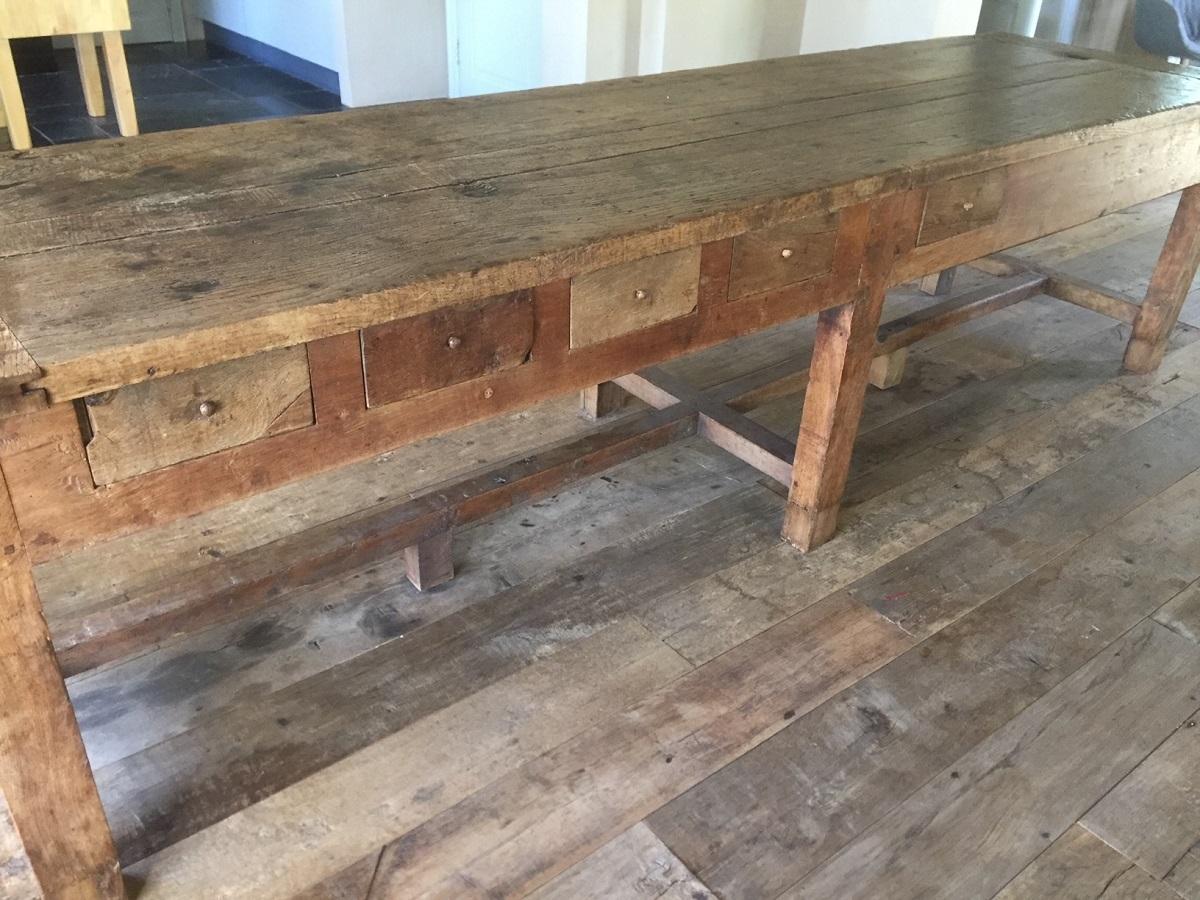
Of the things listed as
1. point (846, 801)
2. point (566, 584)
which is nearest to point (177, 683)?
point (566, 584)

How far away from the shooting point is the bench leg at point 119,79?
13.1 feet

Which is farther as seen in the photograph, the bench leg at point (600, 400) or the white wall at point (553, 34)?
the white wall at point (553, 34)

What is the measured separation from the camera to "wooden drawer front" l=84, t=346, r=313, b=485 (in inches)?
37.2

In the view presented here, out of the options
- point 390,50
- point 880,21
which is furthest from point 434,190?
point 390,50

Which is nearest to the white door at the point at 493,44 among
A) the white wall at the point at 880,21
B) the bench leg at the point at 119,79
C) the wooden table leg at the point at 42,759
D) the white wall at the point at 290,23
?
the white wall at the point at 290,23

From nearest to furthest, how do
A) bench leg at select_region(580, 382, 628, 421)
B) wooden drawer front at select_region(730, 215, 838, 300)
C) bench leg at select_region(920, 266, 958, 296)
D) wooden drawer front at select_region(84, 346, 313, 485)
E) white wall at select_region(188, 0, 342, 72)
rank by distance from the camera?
wooden drawer front at select_region(84, 346, 313, 485) < wooden drawer front at select_region(730, 215, 838, 300) < bench leg at select_region(580, 382, 628, 421) < bench leg at select_region(920, 266, 958, 296) < white wall at select_region(188, 0, 342, 72)

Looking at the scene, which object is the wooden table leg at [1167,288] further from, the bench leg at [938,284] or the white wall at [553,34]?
the white wall at [553,34]

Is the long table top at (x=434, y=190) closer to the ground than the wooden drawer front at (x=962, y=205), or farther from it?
farther from it

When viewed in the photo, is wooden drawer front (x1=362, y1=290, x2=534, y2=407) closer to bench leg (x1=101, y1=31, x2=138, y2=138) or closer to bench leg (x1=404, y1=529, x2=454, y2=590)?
bench leg (x1=404, y1=529, x2=454, y2=590)

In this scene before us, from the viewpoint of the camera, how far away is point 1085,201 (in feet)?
6.27

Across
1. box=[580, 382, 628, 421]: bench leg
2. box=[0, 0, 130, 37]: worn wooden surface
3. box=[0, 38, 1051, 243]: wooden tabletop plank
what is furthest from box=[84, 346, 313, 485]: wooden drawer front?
box=[0, 0, 130, 37]: worn wooden surface

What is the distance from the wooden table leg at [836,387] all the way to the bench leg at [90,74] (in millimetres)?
4001

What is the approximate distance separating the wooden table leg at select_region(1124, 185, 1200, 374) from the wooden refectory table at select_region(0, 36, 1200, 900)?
306mm

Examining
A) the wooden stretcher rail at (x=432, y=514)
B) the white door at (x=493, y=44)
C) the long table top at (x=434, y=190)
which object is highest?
the long table top at (x=434, y=190)
